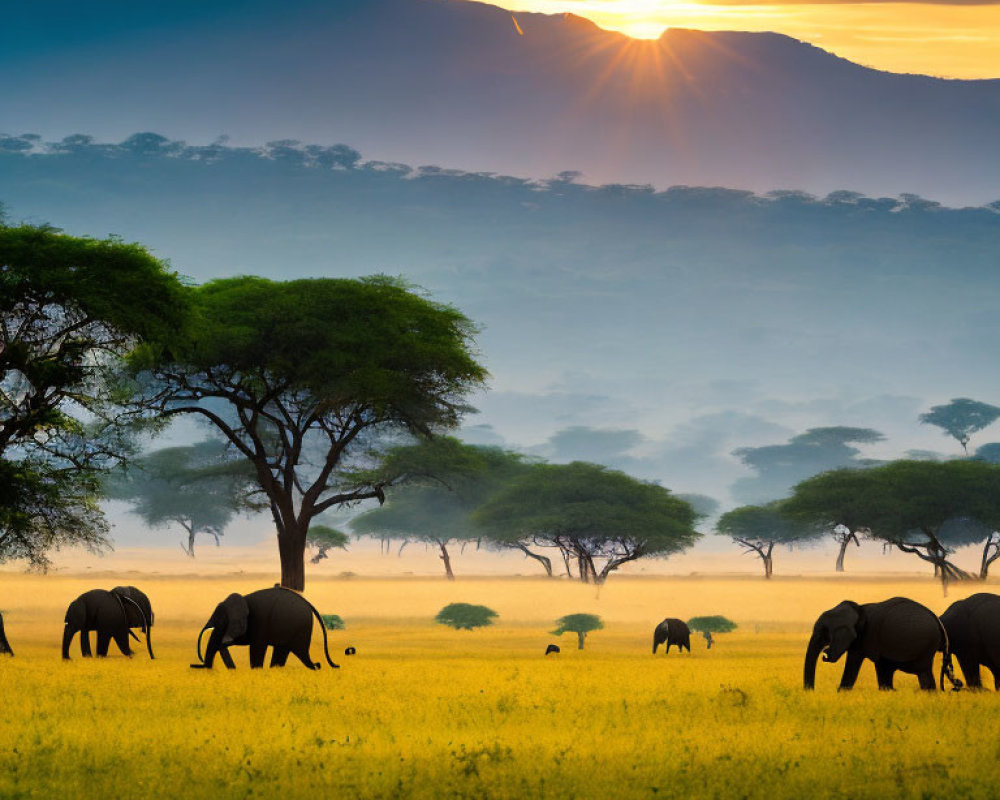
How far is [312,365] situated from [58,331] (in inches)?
422

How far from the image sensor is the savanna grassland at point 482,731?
45.2 feet

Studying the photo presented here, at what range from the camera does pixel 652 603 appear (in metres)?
69.1

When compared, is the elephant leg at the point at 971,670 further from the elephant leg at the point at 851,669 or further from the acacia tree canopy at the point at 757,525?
the acacia tree canopy at the point at 757,525

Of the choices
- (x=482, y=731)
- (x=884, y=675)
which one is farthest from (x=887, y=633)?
(x=482, y=731)

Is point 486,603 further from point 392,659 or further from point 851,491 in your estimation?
point 392,659

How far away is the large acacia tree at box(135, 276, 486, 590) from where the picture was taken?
151 feet

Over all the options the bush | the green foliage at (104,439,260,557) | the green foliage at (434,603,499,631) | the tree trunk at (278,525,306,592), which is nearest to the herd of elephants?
the bush

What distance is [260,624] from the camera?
945 inches

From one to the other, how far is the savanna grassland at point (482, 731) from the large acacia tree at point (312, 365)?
14798mm

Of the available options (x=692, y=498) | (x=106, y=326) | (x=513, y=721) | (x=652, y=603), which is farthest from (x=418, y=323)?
(x=692, y=498)

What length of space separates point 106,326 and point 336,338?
10.4m

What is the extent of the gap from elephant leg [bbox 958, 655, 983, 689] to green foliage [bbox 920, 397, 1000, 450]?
417 ft

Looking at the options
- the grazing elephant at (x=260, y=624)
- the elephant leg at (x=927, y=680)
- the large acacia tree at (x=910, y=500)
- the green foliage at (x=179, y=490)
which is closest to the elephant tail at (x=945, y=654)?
the elephant leg at (x=927, y=680)

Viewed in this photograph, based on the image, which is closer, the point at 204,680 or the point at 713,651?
the point at 204,680
